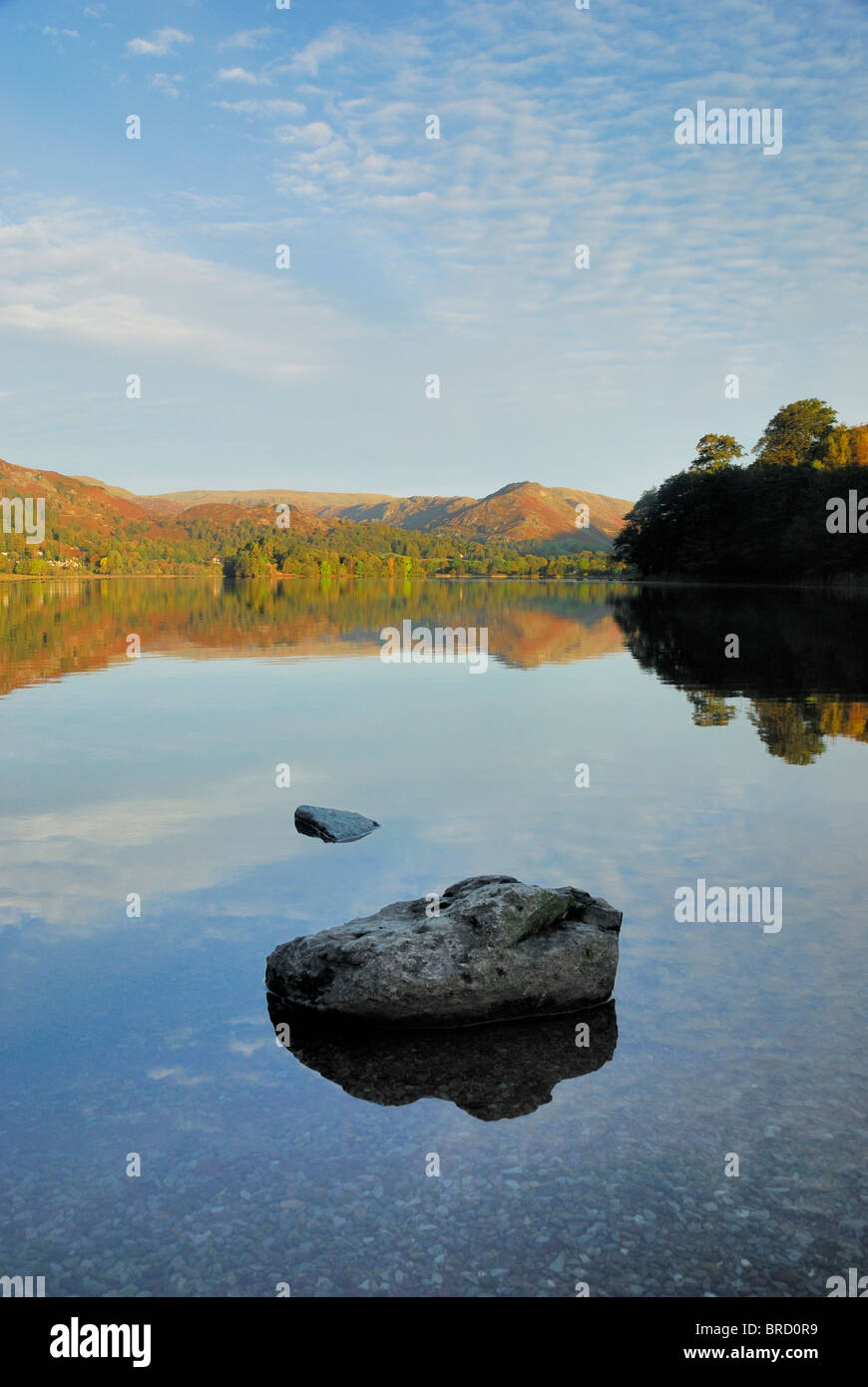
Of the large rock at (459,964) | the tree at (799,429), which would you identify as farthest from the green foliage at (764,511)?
the large rock at (459,964)

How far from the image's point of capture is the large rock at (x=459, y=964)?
27.5 feet

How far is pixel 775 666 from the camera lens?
113 ft

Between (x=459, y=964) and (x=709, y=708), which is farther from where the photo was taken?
(x=709, y=708)

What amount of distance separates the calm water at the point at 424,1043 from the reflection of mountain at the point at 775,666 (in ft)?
2.39

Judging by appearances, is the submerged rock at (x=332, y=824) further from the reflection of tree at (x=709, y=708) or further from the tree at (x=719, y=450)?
the tree at (x=719, y=450)

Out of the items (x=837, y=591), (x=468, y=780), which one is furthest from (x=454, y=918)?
(x=837, y=591)

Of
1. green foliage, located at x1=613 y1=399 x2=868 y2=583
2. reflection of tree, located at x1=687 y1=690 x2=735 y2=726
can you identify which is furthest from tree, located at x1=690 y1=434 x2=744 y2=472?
reflection of tree, located at x1=687 y1=690 x2=735 y2=726

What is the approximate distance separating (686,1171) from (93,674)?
31234mm

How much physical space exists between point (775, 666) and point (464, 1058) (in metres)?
29.4

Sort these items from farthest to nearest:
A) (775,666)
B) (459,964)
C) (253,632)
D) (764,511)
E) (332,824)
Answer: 1. (764,511)
2. (253,632)
3. (775,666)
4. (332,824)
5. (459,964)

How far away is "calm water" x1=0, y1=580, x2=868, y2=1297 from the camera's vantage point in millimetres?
5574

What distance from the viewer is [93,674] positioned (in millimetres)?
33938

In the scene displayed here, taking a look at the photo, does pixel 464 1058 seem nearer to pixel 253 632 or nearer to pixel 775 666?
pixel 775 666

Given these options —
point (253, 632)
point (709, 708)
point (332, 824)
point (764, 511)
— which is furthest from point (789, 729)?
point (764, 511)
